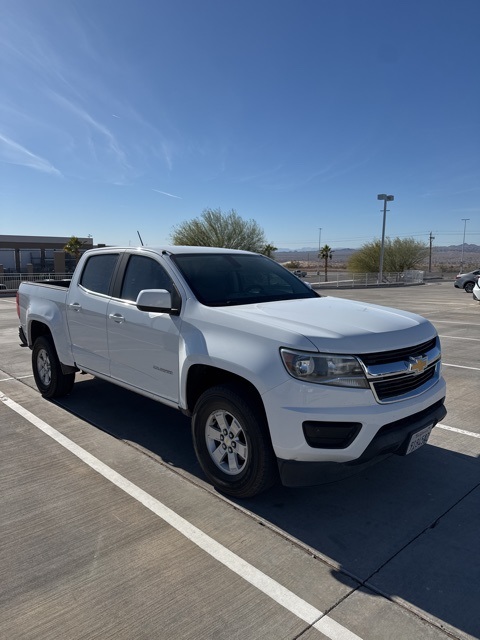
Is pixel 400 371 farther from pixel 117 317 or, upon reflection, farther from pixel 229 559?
pixel 117 317

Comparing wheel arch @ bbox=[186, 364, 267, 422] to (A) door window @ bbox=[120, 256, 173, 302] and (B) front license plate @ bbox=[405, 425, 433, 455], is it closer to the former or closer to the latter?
(A) door window @ bbox=[120, 256, 173, 302]

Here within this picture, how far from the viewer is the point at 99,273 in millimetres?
5020

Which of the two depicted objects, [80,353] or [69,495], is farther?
[80,353]

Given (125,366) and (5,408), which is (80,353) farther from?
(5,408)

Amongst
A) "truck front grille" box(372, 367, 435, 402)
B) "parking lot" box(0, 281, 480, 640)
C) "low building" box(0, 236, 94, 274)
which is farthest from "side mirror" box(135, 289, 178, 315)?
"low building" box(0, 236, 94, 274)

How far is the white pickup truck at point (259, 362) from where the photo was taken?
9.76ft

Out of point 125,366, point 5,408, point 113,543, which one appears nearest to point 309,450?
point 113,543

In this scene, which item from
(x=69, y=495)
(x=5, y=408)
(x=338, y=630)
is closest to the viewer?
(x=338, y=630)

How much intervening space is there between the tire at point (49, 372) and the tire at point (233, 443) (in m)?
2.67

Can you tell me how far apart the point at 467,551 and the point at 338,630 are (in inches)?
42.8

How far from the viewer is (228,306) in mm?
3754

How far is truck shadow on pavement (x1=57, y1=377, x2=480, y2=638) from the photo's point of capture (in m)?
2.57

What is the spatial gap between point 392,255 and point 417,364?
2367 inches

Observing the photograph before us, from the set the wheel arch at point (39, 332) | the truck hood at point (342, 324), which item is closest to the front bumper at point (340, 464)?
the truck hood at point (342, 324)
